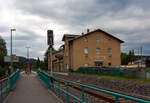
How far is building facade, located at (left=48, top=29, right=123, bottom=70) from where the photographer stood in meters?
41.7

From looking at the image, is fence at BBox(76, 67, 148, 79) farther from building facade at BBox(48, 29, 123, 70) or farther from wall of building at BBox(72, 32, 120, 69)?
building facade at BBox(48, 29, 123, 70)

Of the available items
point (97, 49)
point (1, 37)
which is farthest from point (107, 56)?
point (1, 37)

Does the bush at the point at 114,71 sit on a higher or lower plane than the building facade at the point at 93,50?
lower

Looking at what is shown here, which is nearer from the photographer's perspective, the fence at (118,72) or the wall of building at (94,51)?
the fence at (118,72)

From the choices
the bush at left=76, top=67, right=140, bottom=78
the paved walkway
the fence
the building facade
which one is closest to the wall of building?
the building facade

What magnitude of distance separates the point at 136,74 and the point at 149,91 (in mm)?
9648

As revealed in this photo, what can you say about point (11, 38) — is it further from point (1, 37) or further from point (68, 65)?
point (1, 37)

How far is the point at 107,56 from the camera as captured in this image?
43281 mm

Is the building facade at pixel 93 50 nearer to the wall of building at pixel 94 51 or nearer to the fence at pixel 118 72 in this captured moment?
the wall of building at pixel 94 51

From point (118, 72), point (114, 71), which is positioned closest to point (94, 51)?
point (114, 71)

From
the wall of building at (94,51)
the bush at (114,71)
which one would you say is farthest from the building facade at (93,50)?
the bush at (114,71)

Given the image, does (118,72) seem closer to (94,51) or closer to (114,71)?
(114,71)

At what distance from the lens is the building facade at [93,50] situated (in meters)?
41.7

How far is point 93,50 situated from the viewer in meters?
42.8
